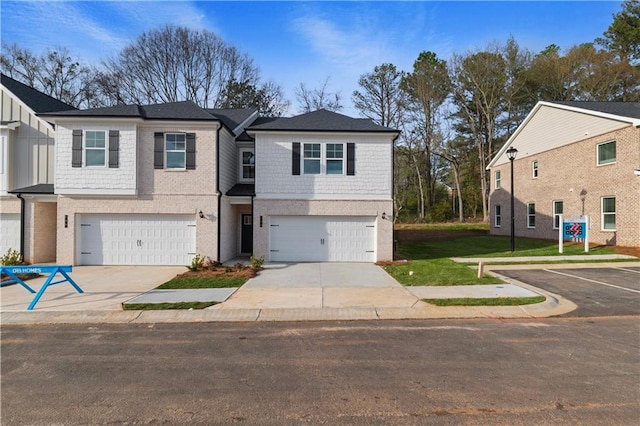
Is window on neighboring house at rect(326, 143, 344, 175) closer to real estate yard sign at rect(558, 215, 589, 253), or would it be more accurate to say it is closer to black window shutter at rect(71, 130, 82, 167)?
black window shutter at rect(71, 130, 82, 167)

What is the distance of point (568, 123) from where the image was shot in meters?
20.4

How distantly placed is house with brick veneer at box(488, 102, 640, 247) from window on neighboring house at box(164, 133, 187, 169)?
2040cm

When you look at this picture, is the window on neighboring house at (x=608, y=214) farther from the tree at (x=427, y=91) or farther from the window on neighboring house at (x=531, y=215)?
the tree at (x=427, y=91)

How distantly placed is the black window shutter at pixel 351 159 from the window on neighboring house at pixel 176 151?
655 centimetres

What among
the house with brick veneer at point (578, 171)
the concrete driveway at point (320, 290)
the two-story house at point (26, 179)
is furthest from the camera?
the house with brick veneer at point (578, 171)

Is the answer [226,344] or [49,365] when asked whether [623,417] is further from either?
[49,365]

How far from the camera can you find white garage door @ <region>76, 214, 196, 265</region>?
1341cm

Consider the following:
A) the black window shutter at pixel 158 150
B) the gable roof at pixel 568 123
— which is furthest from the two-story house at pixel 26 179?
the gable roof at pixel 568 123

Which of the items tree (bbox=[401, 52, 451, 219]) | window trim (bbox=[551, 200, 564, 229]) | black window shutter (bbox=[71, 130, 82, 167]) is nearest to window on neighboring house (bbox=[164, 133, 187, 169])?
black window shutter (bbox=[71, 130, 82, 167])

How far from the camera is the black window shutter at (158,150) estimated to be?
1327 centimetres

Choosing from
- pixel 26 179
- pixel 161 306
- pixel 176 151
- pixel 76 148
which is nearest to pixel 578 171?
pixel 176 151

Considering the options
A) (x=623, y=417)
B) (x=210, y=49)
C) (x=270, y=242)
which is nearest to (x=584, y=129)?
(x=270, y=242)

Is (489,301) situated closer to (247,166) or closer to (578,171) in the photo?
(247,166)

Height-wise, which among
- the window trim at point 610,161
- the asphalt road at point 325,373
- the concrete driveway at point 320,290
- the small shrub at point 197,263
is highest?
the window trim at point 610,161
